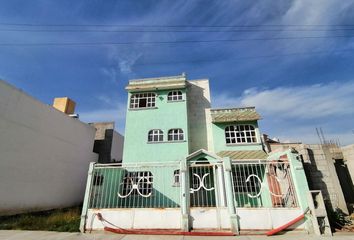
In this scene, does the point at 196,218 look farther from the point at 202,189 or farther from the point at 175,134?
the point at 175,134

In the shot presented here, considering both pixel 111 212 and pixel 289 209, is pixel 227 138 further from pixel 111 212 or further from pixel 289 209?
pixel 111 212

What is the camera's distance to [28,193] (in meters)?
13.2

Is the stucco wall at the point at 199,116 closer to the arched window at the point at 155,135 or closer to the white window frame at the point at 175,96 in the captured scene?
the white window frame at the point at 175,96

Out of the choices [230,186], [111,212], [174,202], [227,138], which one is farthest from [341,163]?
[111,212]

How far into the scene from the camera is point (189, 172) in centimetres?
1162

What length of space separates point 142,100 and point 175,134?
4.67m

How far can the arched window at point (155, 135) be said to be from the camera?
15897mm

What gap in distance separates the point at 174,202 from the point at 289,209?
291 inches

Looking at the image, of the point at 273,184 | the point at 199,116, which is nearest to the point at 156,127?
the point at 199,116

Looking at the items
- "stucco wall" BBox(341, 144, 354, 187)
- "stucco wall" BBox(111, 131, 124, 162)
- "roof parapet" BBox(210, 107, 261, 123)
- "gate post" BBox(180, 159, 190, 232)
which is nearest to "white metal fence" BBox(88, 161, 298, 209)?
"gate post" BBox(180, 159, 190, 232)

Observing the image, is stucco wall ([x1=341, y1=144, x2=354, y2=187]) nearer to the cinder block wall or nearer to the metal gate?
the cinder block wall

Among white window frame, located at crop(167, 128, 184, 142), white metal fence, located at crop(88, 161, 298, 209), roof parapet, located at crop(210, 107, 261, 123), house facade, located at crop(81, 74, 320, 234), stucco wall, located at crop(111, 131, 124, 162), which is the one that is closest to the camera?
house facade, located at crop(81, 74, 320, 234)

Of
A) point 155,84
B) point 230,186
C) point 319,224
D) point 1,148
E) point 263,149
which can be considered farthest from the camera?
point 155,84

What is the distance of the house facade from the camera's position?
806cm
